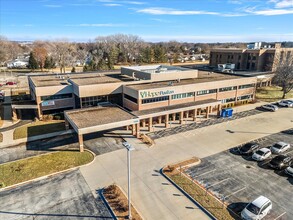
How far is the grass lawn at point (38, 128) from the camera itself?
40.7 m

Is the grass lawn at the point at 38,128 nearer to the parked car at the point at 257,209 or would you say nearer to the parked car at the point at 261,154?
the parked car at the point at 261,154

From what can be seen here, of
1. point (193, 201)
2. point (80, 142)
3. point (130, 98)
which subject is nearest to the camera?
point (193, 201)

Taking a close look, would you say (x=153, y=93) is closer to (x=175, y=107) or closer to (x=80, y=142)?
(x=175, y=107)

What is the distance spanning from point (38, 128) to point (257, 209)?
3837 cm

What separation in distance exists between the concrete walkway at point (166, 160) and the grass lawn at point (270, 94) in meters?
→ 16.1

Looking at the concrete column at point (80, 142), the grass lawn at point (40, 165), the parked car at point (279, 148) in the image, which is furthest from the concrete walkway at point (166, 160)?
the parked car at point (279, 148)

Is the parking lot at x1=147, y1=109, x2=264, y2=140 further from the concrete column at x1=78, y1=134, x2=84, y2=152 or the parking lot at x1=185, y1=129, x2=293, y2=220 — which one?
the concrete column at x1=78, y1=134, x2=84, y2=152

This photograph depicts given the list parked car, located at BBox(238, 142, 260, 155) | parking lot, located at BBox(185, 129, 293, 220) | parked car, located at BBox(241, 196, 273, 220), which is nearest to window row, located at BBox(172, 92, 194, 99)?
parking lot, located at BBox(185, 129, 293, 220)

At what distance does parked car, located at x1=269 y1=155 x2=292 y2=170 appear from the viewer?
29.9 m

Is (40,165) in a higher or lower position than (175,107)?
lower

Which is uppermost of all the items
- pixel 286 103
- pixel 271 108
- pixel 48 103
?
pixel 48 103

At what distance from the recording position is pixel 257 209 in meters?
21.5

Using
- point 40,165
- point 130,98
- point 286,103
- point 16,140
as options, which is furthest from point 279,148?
point 16,140

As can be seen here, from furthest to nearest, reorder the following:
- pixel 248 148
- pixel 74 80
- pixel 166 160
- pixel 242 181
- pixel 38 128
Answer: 1. pixel 74 80
2. pixel 38 128
3. pixel 248 148
4. pixel 166 160
5. pixel 242 181
